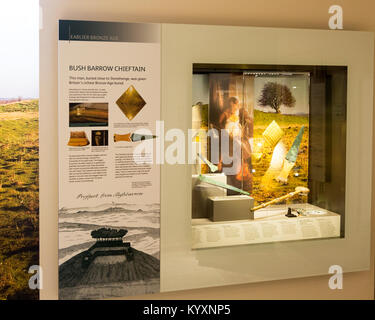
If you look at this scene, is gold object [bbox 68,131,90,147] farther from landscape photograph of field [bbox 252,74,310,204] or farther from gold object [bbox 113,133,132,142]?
landscape photograph of field [bbox 252,74,310,204]

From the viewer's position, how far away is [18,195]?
3361 millimetres

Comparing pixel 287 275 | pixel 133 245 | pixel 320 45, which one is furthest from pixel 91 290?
pixel 320 45

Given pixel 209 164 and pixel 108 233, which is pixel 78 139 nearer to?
pixel 108 233

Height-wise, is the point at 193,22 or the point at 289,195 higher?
the point at 193,22

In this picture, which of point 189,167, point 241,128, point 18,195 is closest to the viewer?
point 189,167

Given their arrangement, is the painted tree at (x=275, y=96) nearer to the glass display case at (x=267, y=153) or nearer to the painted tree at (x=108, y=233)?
the glass display case at (x=267, y=153)

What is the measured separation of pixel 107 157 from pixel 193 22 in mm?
934

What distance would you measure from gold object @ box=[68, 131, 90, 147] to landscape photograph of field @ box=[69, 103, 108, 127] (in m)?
0.04

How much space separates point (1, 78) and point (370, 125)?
102 inches

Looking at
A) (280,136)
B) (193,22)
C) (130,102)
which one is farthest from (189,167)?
(193,22)

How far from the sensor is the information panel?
2.32 metres

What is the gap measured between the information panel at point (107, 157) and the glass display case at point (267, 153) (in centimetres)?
29

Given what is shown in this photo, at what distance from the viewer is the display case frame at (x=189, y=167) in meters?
2.46

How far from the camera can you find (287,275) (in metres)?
2.71
